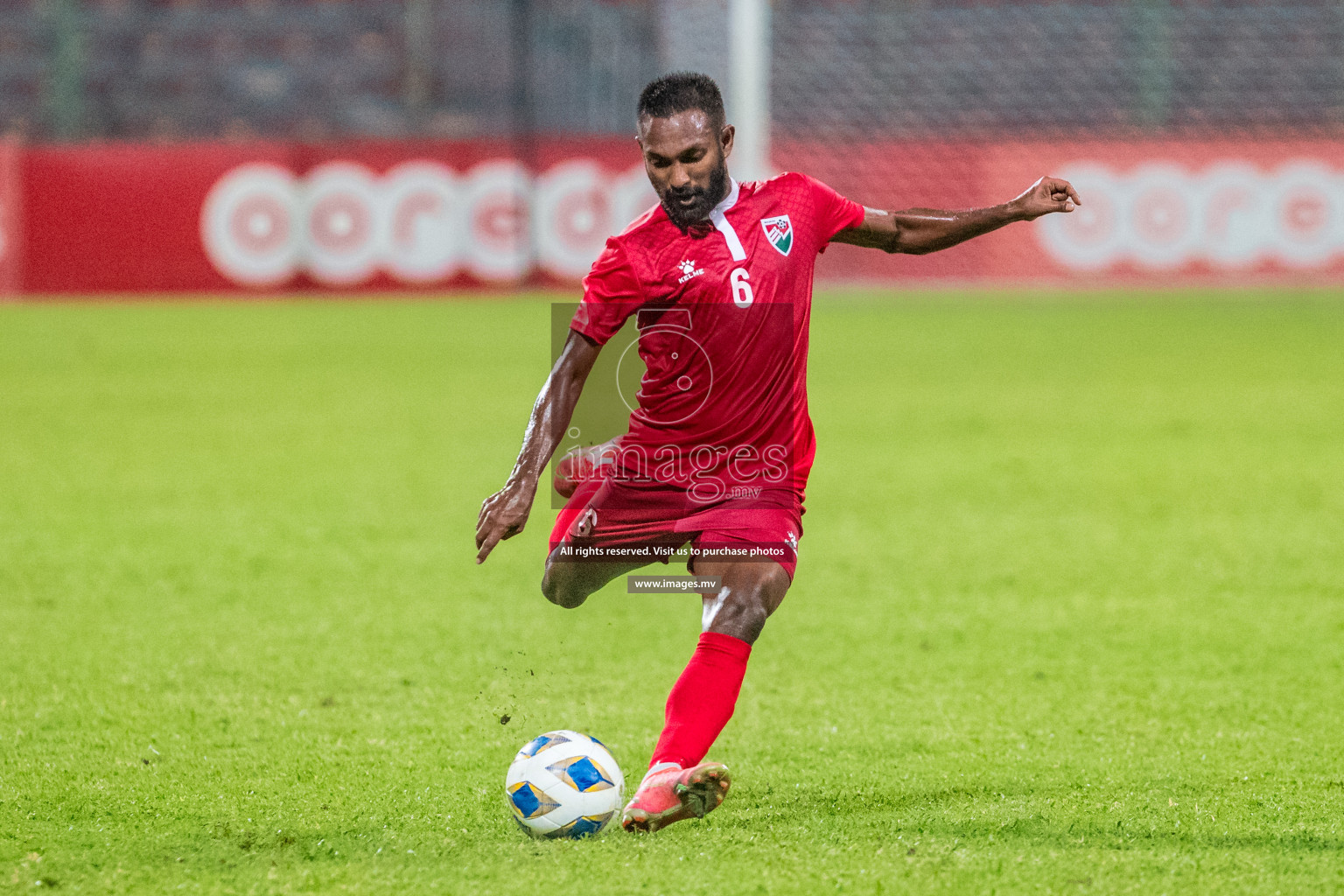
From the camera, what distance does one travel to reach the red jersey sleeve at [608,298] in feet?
11.3

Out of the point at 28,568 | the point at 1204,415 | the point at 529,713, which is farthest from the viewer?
the point at 1204,415

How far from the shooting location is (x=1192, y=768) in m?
3.70

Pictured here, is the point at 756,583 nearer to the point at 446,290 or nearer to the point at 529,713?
the point at 529,713

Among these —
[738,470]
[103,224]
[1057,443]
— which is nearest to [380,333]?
[103,224]

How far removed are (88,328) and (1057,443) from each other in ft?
34.3

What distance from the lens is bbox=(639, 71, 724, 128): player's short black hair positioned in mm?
3365

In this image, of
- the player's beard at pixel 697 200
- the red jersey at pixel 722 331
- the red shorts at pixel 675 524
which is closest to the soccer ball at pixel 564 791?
the red shorts at pixel 675 524

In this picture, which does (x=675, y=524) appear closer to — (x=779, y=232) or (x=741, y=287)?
(x=741, y=287)

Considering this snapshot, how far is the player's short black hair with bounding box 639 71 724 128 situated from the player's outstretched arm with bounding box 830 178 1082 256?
492mm

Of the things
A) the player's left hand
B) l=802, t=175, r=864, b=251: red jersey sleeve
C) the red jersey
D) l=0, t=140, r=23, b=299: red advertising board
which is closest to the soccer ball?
the red jersey

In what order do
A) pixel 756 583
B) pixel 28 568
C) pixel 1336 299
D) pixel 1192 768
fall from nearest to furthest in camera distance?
pixel 756 583, pixel 1192 768, pixel 28 568, pixel 1336 299

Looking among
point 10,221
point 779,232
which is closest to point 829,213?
point 779,232

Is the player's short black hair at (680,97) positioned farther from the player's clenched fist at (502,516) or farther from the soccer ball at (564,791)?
the soccer ball at (564,791)

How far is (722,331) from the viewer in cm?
356
